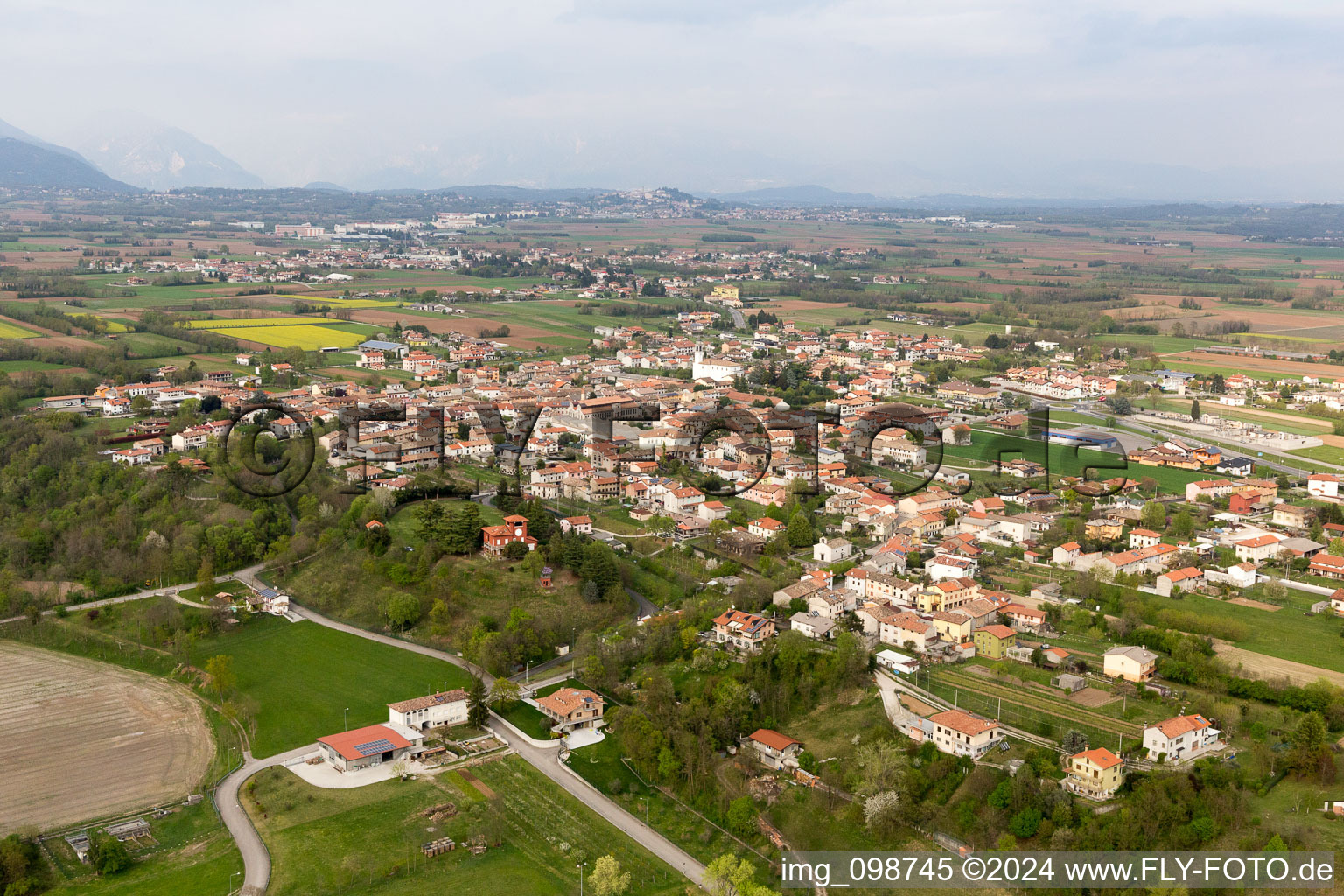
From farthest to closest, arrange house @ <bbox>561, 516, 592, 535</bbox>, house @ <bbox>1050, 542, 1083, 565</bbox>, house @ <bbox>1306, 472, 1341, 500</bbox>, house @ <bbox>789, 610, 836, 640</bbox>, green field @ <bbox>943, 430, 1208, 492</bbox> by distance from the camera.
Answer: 1. green field @ <bbox>943, 430, 1208, 492</bbox>
2. house @ <bbox>1306, 472, 1341, 500</bbox>
3. house @ <bbox>561, 516, 592, 535</bbox>
4. house @ <bbox>1050, 542, 1083, 565</bbox>
5. house @ <bbox>789, 610, 836, 640</bbox>

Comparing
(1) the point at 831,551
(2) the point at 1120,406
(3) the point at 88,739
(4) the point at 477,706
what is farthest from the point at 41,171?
(4) the point at 477,706

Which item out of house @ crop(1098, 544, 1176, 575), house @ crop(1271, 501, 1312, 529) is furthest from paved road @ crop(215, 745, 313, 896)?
house @ crop(1271, 501, 1312, 529)

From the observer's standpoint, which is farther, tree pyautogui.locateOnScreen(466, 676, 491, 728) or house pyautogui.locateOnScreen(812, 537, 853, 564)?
house pyautogui.locateOnScreen(812, 537, 853, 564)

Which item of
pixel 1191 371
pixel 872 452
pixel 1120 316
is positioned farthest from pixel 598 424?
pixel 1120 316

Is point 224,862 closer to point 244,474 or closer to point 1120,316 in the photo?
point 244,474

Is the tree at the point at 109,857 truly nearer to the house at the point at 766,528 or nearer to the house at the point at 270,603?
the house at the point at 270,603

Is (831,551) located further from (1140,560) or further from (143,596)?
(143,596)

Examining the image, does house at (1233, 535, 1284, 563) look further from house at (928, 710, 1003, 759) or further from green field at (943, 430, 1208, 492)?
house at (928, 710, 1003, 759)

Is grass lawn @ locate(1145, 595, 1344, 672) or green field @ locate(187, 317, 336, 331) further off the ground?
green field @ locate(187, 317, 336, 331)
